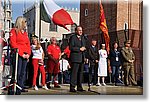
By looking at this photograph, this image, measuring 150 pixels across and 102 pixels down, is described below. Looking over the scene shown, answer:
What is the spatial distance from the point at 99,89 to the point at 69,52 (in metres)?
0.47

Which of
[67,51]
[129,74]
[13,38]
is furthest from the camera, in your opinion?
[129,74]

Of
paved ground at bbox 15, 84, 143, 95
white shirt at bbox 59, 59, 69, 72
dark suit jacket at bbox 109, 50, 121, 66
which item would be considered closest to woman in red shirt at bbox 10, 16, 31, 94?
paved ground at bbox 15, 84, 143, 95

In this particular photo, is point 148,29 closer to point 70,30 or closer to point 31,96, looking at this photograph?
point 70,30

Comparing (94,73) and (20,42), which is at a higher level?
(20,42)

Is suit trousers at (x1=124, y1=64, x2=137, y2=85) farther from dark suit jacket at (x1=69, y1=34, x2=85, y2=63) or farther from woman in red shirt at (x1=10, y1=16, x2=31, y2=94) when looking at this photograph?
woman in red shirt at (x1=10, y1=16, x2=31, y2=94)

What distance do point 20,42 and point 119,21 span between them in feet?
3.27

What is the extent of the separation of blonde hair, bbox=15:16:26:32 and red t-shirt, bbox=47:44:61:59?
319 mm

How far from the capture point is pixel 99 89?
354cm

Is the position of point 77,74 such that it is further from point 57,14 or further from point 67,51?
point 57,14

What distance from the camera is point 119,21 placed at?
3.61 meters

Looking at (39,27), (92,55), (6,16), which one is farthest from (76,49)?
(6,16)

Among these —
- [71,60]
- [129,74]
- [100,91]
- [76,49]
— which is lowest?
[100,91]

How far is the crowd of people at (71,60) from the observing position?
3.44 m

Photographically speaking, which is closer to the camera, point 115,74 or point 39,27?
point 39,27
